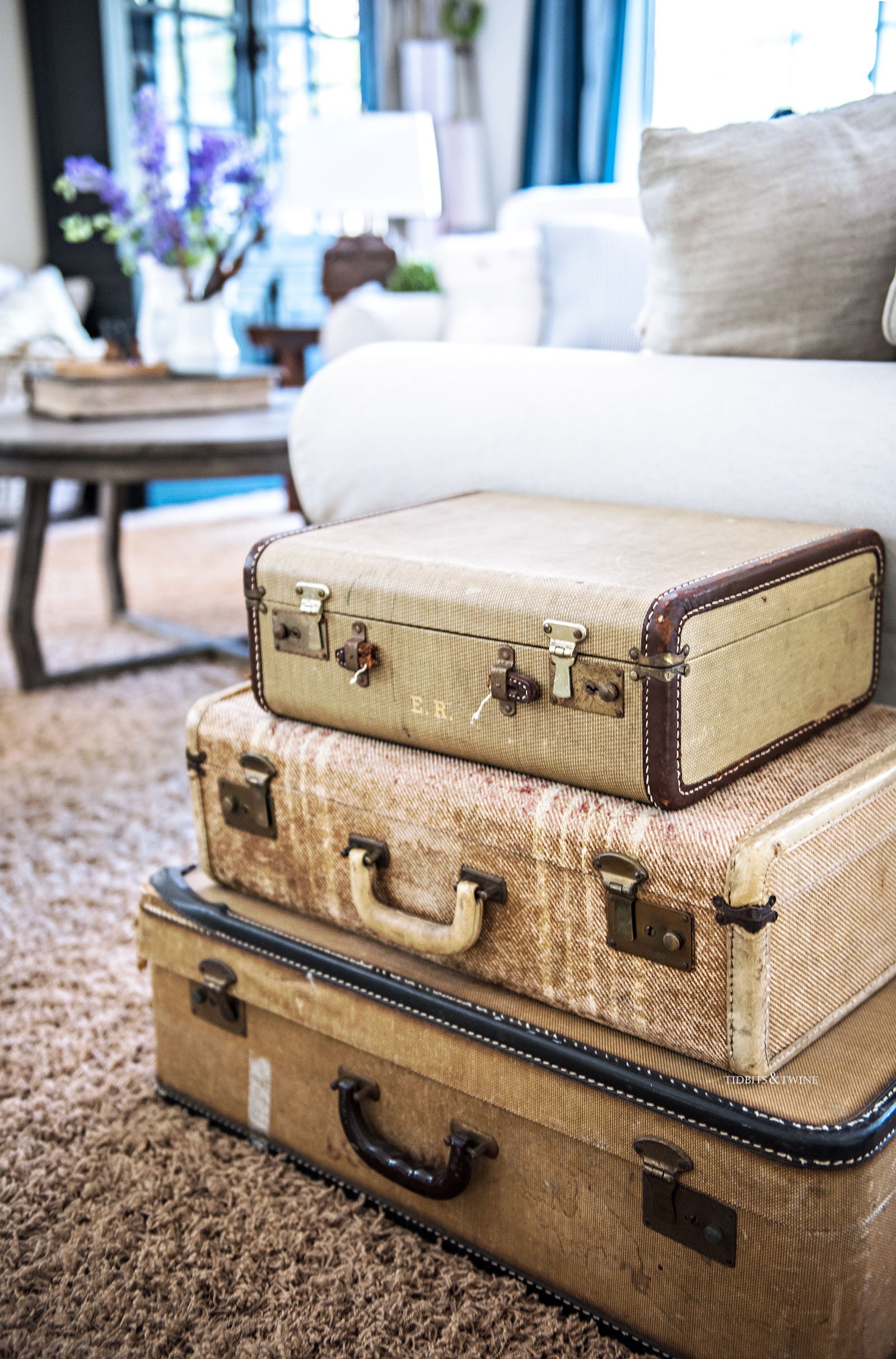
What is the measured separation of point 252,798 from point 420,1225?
0.38m

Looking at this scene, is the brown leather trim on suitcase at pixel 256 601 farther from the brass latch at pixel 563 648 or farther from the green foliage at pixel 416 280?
the green foliage at pixel 416 280

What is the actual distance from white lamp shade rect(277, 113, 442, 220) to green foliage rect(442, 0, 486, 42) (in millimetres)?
1523

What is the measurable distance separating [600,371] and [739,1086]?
0.74 m

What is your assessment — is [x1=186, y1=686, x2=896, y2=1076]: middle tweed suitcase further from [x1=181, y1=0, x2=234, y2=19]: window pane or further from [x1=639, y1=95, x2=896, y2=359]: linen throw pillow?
[x1=181, y1=0, x2=234, y2=19]: window pane

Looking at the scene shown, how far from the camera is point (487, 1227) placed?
3.09 ft

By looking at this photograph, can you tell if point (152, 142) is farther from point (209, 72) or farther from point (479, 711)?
point (209, 72)

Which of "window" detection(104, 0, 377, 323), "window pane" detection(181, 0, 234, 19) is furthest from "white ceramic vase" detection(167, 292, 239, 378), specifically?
"window pane" detection(181, 0, 234, 19)

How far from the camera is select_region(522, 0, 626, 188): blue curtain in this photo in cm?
435

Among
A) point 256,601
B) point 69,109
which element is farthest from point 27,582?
point 69,109

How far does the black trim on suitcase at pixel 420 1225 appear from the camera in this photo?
34.2 inches

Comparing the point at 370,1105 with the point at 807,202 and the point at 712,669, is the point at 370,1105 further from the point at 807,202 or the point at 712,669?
the point at 807,202

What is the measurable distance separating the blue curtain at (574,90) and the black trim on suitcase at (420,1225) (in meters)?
4.10

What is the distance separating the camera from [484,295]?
3.07 metres

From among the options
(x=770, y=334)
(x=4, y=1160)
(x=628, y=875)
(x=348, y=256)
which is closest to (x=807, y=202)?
(x=770, y=334)
